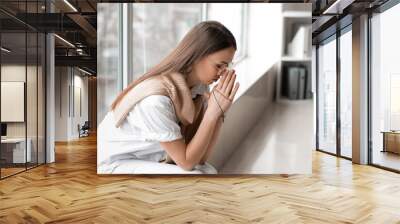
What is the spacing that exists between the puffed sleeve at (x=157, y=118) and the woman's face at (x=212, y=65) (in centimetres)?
51

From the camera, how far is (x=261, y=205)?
4133mm

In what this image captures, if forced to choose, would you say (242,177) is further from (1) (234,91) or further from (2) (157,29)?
(2) (157,29)

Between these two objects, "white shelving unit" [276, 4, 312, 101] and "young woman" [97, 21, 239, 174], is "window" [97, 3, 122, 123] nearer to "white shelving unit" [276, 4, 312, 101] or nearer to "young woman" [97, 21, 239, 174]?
"young woman" [97, 21, 239, 174]

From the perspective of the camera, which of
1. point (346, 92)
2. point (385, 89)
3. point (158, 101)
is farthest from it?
point (346, 92)

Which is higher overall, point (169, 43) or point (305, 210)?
point (169, 43)

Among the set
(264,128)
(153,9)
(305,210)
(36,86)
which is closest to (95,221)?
(305,210)

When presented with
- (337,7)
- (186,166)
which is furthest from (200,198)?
(337,7)

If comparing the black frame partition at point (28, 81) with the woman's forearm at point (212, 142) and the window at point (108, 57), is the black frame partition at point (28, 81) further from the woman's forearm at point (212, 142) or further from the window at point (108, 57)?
the woman's forearm at point (212, 142)

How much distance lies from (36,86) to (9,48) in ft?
3.85

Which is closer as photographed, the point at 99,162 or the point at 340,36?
the point at 99,162

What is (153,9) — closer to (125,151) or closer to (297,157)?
(125,151)

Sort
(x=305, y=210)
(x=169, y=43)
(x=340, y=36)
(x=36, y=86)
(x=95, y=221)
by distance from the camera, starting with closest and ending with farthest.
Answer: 1. (x=95, y=221)
2. (x=305, y=210)
3. (x=169, y=43)
4. (x=36, y=86)
5. (x=340, y=36)

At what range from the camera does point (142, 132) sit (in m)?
5.18

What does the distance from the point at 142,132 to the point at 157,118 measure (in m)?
0.29
